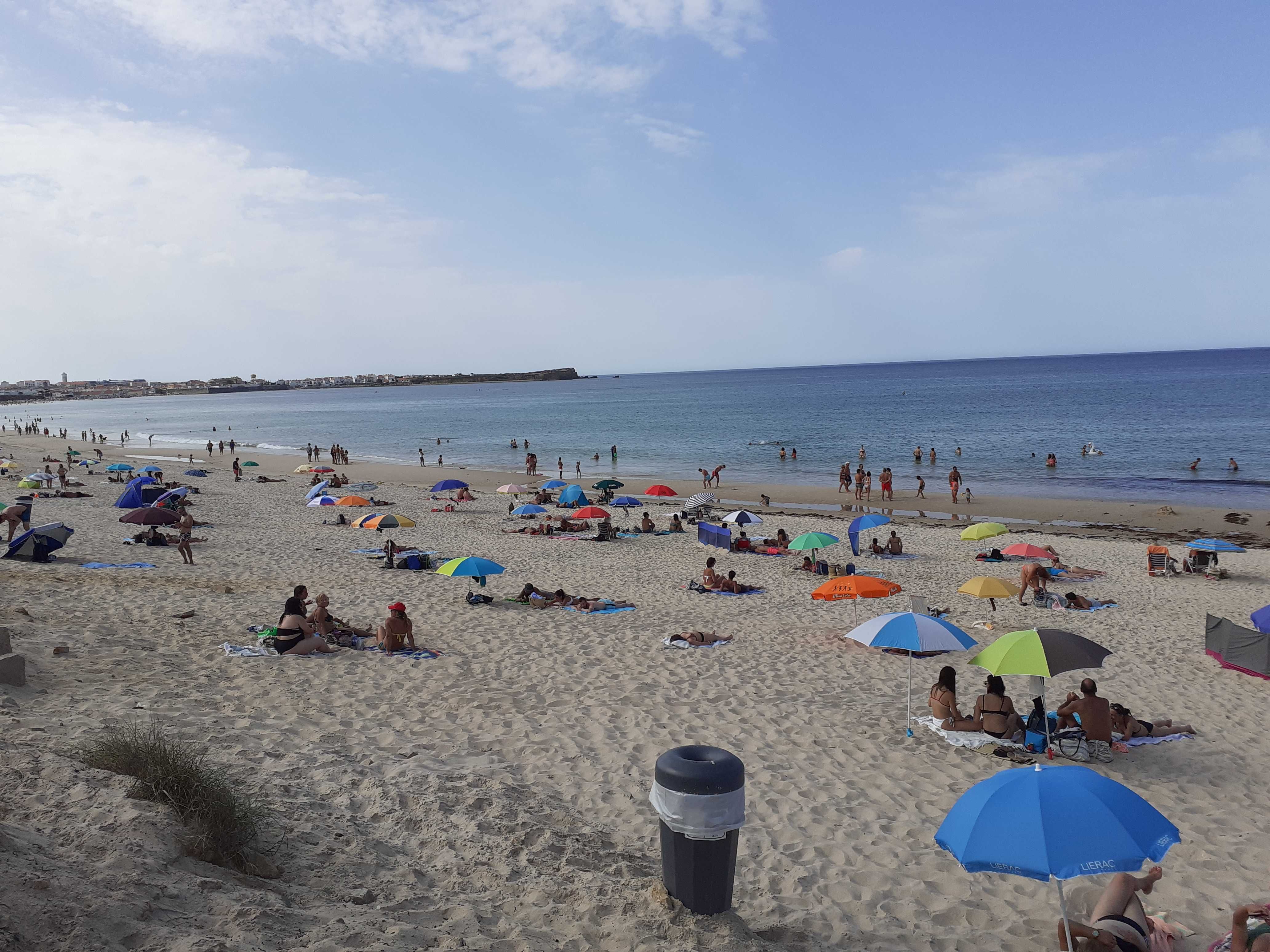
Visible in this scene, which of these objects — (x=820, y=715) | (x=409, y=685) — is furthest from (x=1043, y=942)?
(x=409, y=685)

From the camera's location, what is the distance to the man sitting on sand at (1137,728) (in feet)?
27.4

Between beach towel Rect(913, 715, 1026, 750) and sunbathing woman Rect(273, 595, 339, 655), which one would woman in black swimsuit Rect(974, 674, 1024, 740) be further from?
sunbathing woman Rect(273, 595, 339, 655)

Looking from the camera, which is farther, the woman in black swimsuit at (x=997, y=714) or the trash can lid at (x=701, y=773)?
the woman in black swimsuit at (x=997, y=714)

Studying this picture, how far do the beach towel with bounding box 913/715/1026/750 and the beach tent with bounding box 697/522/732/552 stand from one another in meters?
11.5

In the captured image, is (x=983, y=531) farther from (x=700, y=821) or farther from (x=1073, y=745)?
(x=700, y=821)

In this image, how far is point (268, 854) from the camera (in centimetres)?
492

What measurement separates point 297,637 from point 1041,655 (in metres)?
8.58

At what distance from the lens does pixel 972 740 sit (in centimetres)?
814

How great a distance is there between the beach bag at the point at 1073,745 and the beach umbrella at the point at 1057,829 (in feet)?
12.5

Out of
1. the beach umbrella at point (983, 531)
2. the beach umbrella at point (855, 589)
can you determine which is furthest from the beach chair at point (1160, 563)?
the beach umbrella at point (855, 589)

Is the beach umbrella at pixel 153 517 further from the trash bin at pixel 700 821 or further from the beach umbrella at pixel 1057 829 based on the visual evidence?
the beach umbrella at pixel 1057 829

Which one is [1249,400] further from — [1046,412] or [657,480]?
[657,480]

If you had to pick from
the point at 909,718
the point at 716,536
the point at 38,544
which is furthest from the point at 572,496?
the point at 909,718

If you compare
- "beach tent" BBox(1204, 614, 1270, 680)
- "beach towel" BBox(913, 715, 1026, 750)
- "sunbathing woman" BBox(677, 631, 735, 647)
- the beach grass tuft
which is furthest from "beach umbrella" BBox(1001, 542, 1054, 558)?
the beach grass tuft
